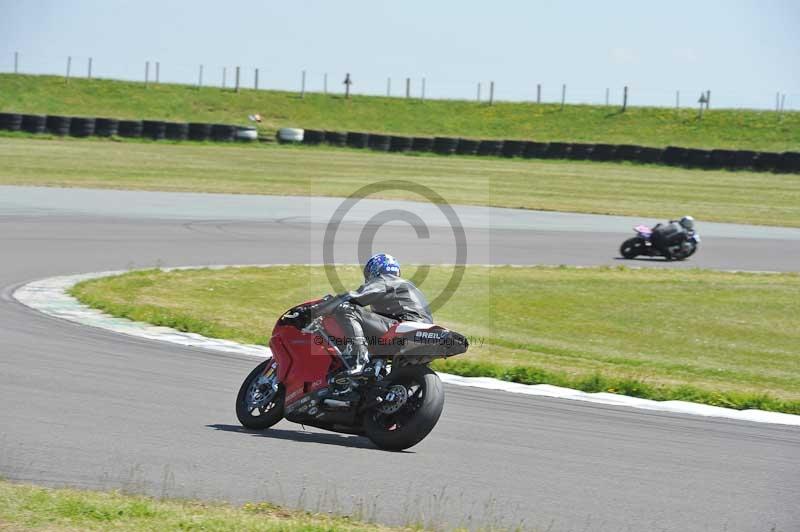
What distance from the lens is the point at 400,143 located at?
54.1 metres

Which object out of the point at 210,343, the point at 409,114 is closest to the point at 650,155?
the point at 409,114

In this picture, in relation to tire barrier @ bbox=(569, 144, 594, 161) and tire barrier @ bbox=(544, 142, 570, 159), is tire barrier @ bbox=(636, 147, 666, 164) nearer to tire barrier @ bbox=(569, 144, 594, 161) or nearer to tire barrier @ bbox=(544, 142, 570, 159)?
tire barrier @ bbox=(569, 144, 594, 161)

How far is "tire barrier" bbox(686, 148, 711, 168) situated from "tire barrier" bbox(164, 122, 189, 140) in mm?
21873

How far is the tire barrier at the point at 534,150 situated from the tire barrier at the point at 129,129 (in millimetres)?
17255

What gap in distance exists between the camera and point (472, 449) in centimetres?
840

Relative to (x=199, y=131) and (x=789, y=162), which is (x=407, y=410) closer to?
(x=199, y=131)

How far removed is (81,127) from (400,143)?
14.1 metres

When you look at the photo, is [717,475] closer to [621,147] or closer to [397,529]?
[397,529]

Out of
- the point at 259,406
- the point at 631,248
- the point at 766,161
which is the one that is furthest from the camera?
the point at 766,161

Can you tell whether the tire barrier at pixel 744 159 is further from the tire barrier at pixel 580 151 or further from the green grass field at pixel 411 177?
the tire barrier at pixel 580 151

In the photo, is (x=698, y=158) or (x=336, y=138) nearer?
(x=698, y=158)

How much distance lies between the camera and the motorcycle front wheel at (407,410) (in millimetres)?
8078

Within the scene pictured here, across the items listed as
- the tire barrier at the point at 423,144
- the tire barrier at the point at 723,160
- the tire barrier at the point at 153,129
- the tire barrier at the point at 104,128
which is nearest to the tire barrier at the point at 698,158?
the tire barrier at the point at 423,144

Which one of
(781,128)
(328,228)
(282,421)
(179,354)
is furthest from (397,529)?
(781,128)
